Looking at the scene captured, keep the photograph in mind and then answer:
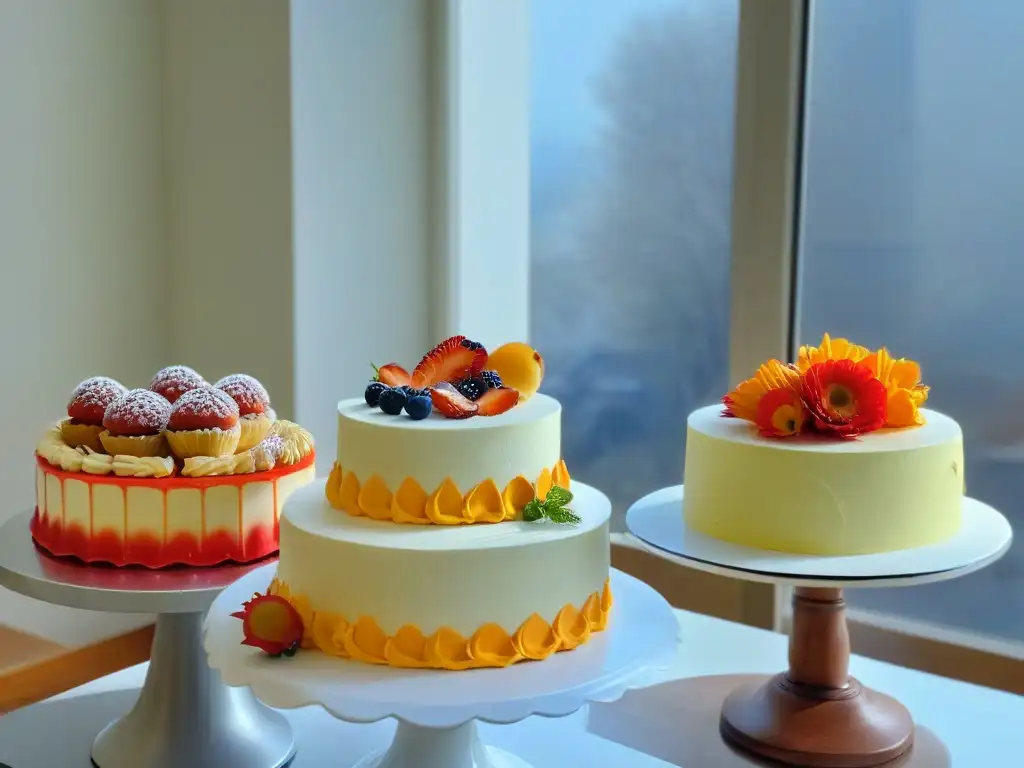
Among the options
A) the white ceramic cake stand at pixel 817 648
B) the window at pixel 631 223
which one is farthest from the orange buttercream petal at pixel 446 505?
the window at pixel 631 223

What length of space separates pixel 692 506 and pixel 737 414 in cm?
13

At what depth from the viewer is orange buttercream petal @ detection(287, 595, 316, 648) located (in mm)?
1119

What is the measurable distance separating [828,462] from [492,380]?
1.33ft

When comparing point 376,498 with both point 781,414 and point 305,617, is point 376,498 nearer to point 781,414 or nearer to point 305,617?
point 305,617

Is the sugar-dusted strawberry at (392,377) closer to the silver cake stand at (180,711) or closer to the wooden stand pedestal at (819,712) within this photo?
the silver cake stand at (180,711)

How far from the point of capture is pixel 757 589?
202 cm

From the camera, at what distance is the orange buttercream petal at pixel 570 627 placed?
43.6 inches

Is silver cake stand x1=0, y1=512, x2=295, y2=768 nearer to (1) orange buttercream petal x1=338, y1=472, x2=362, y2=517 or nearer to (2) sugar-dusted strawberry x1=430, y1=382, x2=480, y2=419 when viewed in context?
(1) orange buttercream petal x1=338, y1=472, x2=362, y2=517

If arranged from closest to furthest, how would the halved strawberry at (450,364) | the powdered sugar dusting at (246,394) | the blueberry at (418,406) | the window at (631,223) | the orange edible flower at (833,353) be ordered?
1. the blueberry at (418,406)
2. the halved strawberry at (450,364)
3. the orange edible flower at (833,353)
4. the powdered sugar dusting at (246,394)
5. the window at (631,223)

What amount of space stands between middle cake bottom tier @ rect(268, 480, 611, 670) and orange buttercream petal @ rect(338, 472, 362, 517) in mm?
38

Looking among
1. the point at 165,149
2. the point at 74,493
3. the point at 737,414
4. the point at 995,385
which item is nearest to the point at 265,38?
the point at 165,149

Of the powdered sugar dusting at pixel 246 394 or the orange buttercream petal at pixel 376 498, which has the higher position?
the powdered sugar dusting at pixel 246 394

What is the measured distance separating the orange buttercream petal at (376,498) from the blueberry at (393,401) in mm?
81

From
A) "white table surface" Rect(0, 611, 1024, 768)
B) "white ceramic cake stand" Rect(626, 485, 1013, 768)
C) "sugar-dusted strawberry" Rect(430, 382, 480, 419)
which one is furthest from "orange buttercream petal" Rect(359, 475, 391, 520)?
"white table surface" Rect(0, 611, 1024, 768)
